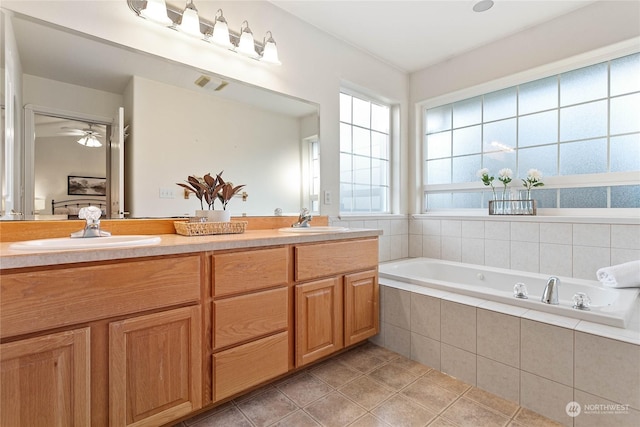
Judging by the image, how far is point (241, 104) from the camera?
1.96m

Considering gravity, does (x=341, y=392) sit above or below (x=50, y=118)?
below

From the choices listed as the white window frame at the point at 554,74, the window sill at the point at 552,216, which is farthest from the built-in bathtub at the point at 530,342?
the white window frame at the point at 554,74

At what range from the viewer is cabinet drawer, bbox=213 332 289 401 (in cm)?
130

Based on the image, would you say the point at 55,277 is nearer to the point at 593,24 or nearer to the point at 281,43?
the point at 281,43

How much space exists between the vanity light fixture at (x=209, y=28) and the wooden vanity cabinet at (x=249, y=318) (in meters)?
1.28

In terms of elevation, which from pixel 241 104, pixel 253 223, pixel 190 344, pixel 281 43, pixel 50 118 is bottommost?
pixel 190 344

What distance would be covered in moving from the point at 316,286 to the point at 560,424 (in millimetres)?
1224

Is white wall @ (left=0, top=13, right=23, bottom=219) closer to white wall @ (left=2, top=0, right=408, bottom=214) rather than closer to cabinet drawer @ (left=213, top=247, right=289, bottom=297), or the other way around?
white wall @ (left=2, top=0, right=408, bottom=214)

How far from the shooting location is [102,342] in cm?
103

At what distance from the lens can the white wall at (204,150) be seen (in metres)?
1.58

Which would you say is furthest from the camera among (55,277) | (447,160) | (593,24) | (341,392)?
(447,160)

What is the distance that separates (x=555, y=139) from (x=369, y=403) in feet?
7.77

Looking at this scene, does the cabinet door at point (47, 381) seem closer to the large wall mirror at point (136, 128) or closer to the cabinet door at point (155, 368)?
the cabinet door at point (155, 368)

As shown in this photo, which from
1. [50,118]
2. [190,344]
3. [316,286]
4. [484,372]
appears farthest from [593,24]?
[50,118]
